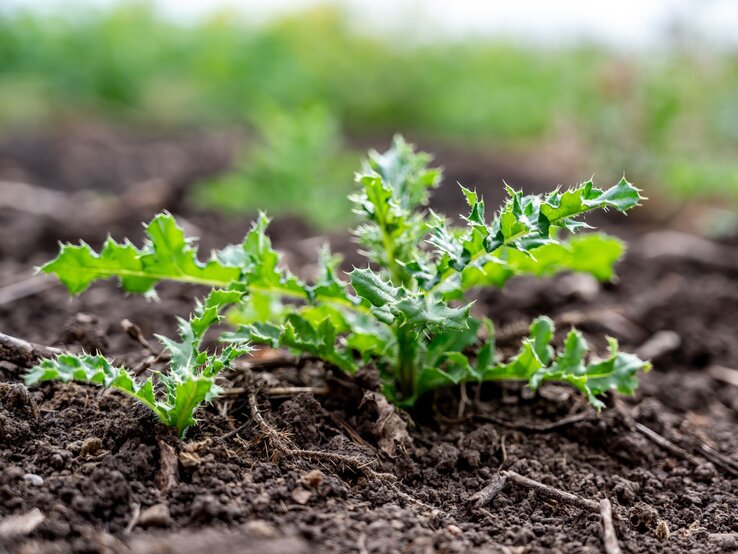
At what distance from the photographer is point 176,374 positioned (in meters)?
2.00

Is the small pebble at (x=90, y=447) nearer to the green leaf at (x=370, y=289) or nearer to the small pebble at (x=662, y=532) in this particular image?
the green leaf at (x=370, y=289)

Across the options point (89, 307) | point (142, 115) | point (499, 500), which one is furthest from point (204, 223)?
point (142, 115)

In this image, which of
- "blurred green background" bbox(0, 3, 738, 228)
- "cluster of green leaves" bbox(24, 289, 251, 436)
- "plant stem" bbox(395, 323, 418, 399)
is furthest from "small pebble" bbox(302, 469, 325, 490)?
"blurred green background" bbox(0, 3, 738, 228)

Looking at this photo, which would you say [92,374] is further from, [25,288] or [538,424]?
[25,288]

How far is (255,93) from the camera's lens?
9.95 m

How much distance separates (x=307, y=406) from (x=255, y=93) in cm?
820

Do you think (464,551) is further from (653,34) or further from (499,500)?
(653,34)

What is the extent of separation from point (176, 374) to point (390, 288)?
22.0 inches

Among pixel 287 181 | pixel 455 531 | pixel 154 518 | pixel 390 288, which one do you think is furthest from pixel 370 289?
pixel 287 181

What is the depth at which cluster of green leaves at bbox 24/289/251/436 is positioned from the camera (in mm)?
1925

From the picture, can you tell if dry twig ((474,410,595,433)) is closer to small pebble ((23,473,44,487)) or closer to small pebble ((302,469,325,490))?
small pebble ((302,469,325,490))

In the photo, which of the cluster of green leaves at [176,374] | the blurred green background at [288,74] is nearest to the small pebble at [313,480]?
the cluster of green leaves at [176,374]

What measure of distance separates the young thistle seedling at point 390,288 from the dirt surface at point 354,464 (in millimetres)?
134

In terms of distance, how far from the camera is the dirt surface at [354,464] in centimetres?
176
